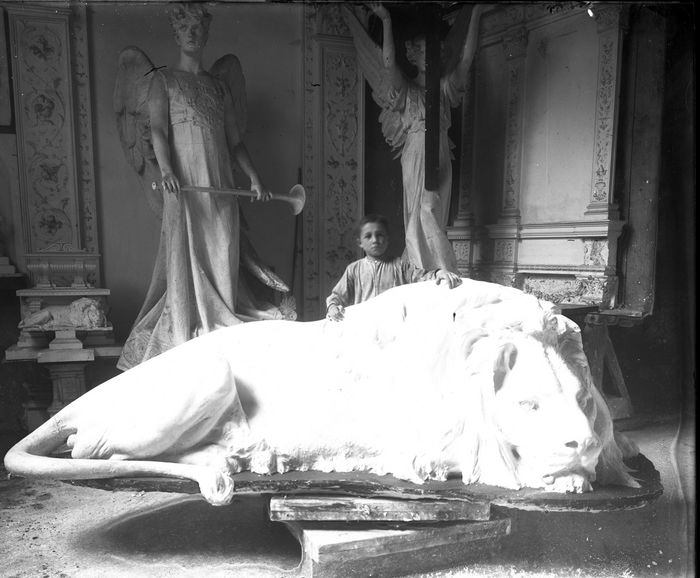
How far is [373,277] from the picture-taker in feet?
9.99

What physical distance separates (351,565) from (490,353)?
93 cm

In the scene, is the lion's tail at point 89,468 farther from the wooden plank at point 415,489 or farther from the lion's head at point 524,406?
the lion's head at point 524,406

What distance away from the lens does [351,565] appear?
6.82 feet

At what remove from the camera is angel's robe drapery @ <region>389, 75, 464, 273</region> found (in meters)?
4.11

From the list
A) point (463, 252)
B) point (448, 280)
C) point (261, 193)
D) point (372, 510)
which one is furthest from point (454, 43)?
point (372, 510)

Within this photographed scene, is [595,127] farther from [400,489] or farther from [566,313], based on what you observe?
[400,489]

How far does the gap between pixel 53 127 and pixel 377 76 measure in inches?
92.6

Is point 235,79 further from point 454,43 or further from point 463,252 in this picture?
point 463,252

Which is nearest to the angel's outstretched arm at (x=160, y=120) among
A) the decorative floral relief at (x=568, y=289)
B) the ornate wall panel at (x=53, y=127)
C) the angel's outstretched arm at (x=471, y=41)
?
the ornate wall panel at (x=53, y=127)

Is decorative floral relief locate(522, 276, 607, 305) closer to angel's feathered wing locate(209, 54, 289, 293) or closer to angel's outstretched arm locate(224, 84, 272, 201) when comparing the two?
angel's feathered wing locate(209, 54, 289, 293)

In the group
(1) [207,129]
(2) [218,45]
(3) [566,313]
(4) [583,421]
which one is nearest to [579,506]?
(4) [583,421]

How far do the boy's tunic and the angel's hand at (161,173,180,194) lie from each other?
4.26 ft

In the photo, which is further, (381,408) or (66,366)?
(66,366)

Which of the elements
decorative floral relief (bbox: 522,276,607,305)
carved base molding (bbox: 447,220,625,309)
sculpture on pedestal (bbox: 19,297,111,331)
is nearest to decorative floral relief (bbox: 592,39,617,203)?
carved base molding (bbox: 447,220,625,309)
